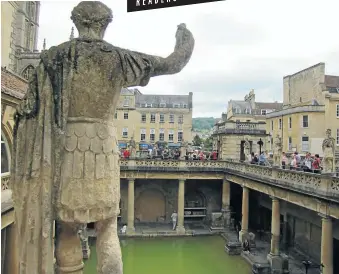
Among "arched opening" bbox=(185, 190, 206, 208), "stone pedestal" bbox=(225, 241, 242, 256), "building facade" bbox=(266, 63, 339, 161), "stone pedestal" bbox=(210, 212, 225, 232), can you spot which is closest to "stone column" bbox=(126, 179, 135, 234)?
"stone pedestal" bbox=(210, 212, 225, 232)

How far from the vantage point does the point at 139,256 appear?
18812mm

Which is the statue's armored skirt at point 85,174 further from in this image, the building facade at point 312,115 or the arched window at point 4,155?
the building facade at point 312,115

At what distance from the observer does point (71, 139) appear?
2.65 m

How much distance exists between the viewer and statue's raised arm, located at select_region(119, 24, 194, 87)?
2658 mm

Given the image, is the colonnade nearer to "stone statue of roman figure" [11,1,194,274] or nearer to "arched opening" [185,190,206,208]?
"arched opening" [185,190,206,208]

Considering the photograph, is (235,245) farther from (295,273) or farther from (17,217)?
(17,217)

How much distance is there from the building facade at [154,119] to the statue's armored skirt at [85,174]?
46.7 m

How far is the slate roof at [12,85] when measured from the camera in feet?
27.1

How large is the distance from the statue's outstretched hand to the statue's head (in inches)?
23.1

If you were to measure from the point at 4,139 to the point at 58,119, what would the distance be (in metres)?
7.75

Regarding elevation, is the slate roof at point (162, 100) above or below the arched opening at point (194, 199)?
above

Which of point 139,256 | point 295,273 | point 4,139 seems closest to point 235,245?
point 295,273

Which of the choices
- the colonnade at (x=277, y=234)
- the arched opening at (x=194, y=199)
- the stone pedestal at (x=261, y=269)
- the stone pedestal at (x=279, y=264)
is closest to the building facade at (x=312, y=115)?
the arched opening at (x=194, y=199)

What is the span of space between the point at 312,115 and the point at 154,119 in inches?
956
